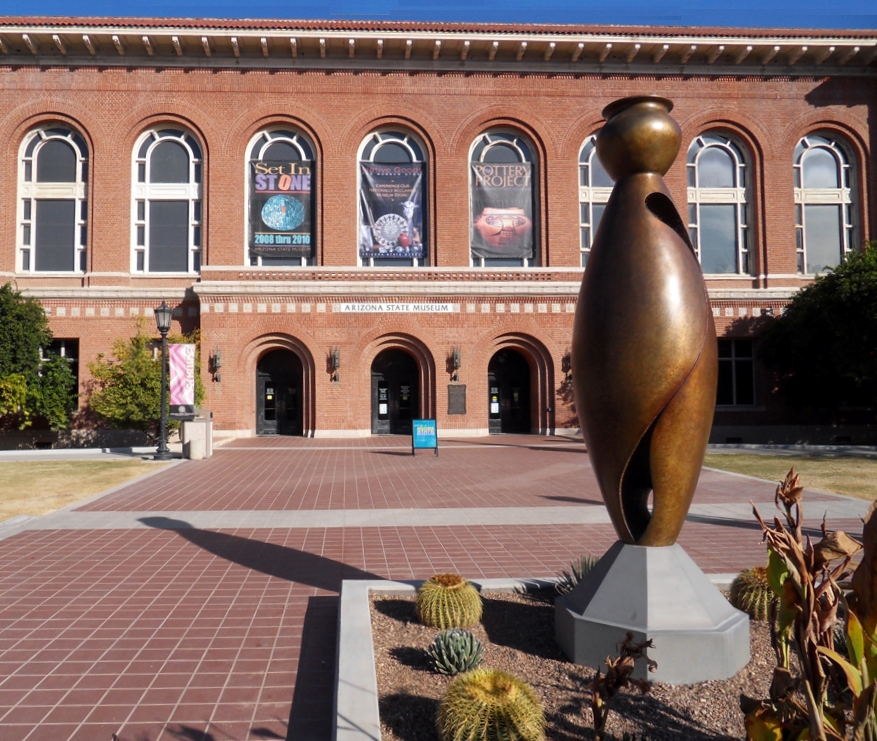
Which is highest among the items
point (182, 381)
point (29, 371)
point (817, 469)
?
point (29, 371)

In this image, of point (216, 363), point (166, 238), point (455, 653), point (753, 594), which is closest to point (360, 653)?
point (455, 653)

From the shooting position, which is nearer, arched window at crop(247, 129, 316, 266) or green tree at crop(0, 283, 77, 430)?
green tree at crop(0, 283, 77, 430)

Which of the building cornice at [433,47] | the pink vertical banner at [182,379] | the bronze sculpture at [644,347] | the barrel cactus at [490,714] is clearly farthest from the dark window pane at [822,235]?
the barrel cactus at [490,714]

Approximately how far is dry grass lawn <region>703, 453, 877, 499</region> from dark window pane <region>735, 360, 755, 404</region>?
6939 millimetres

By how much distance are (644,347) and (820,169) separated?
2675cm

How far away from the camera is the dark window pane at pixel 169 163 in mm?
23219

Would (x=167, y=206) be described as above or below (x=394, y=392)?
above

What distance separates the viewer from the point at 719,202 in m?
24.6

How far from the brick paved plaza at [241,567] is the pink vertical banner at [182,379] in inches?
144

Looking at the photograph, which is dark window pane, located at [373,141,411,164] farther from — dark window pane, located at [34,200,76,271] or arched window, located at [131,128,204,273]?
dark window pane, located at [34,200,76,271]

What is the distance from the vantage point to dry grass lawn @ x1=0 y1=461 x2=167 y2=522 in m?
9.70

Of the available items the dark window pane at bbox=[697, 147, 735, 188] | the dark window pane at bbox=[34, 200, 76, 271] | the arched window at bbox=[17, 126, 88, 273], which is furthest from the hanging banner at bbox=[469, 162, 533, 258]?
the dark window pane at bbox=[34, 200, 76, 271]

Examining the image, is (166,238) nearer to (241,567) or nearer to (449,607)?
(241,567)

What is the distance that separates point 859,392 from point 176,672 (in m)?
25.0
